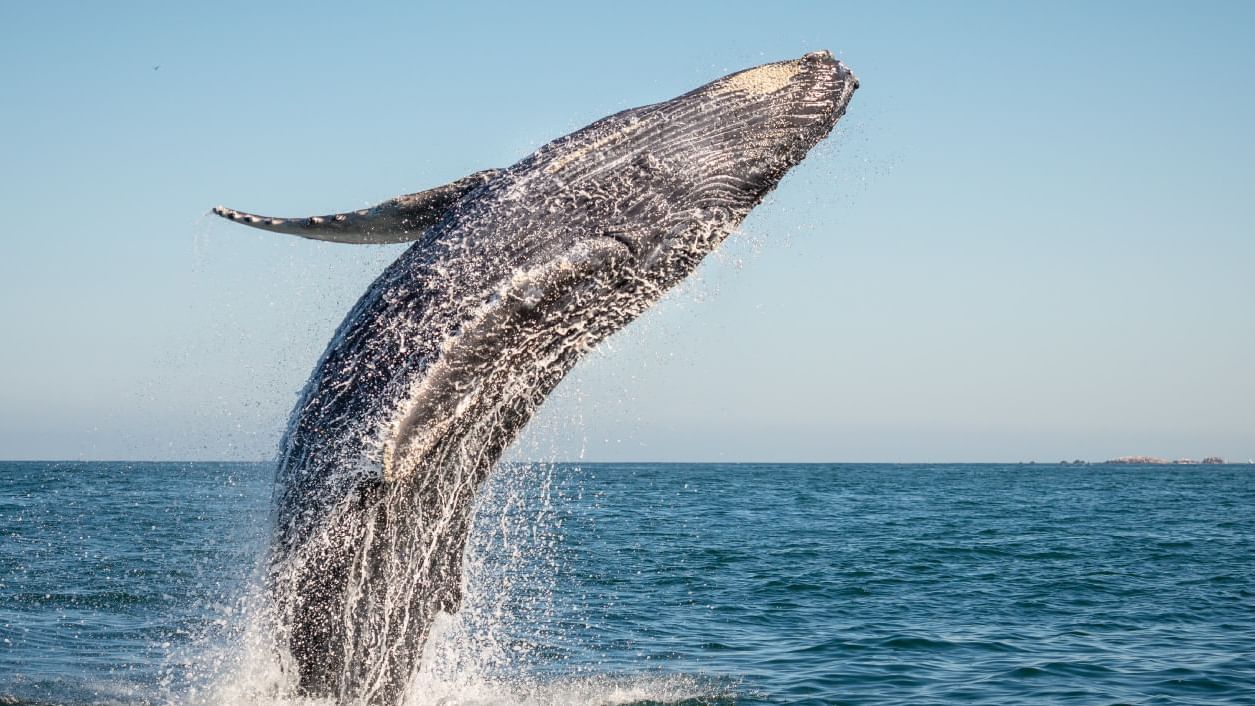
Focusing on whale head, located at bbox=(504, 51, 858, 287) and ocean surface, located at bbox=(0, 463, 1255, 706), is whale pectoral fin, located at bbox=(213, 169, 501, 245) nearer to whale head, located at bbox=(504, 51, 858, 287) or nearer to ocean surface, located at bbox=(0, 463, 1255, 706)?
whale head, located at bbox=(504, 51, 858, 287)

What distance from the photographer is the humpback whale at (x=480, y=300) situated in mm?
6484

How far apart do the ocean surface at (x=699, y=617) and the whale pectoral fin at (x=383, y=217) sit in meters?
1.71

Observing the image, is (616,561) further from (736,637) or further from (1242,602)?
(1242,602)

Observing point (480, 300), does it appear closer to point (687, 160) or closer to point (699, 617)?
point (687, 160)

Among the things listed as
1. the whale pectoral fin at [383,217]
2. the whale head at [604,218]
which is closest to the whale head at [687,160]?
the whale head at [604,218]

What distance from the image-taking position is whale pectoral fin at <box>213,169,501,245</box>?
728 centimetres

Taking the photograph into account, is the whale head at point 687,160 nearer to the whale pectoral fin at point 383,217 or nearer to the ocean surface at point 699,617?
the whale pectoral fin at point 383,217

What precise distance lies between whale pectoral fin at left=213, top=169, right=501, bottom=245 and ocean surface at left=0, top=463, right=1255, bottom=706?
1.71m

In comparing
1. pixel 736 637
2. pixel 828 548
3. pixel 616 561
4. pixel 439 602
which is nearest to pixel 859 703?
pixel 736 637

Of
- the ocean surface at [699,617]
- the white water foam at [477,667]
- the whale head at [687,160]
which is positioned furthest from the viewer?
the ocean surface at [699,617]

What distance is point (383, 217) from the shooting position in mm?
7352

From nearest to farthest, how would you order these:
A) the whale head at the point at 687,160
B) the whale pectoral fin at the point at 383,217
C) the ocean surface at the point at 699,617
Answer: the whale head at the point at 687,160, the whale pectoral fin at the point at 383,217, the ocean surface at the point at 699,617

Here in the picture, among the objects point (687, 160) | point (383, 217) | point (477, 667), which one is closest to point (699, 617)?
point (477, 667)

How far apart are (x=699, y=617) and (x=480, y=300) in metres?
12.4
